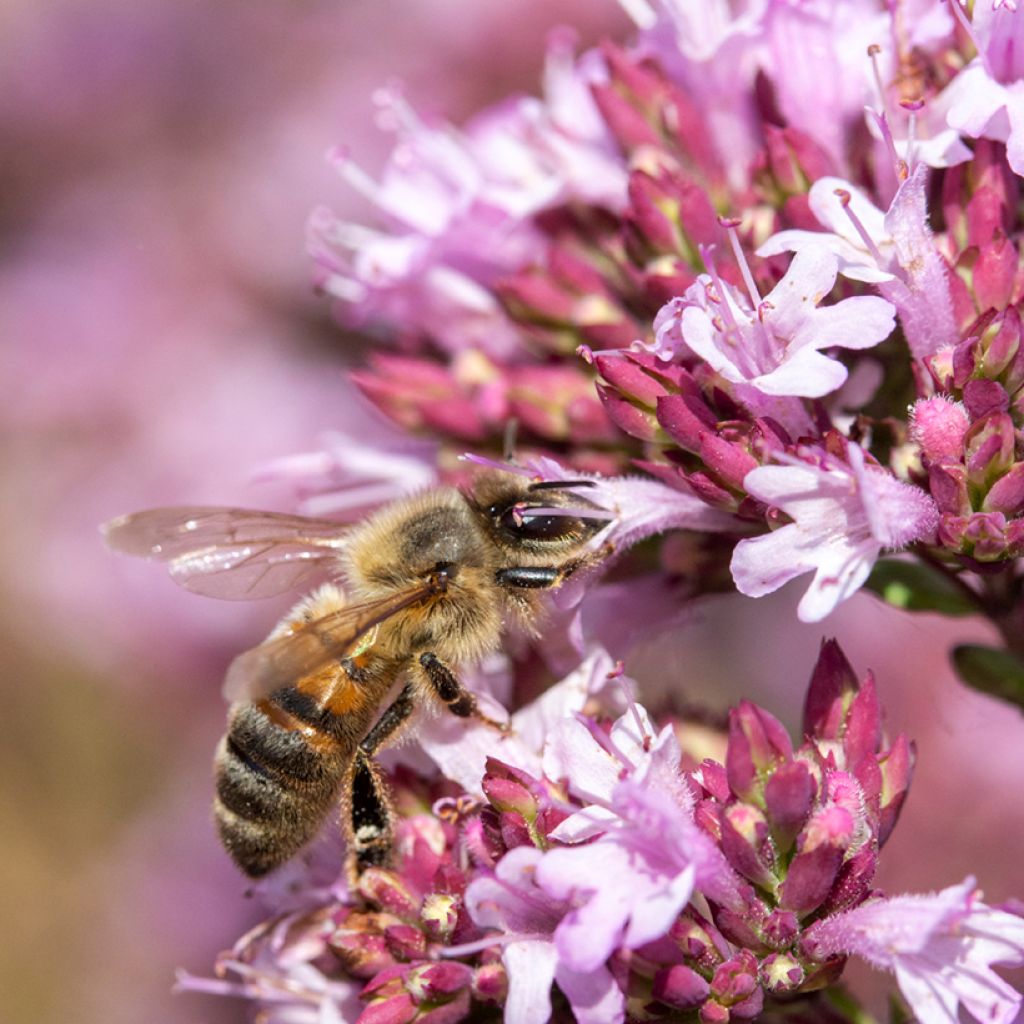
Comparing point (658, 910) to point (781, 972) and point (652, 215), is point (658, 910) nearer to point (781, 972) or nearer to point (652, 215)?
point (781, 972)

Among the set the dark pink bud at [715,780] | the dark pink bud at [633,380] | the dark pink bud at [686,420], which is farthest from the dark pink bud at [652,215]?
the dark pink bud at [715,780]

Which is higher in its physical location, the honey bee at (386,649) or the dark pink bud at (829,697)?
the honey bee at (386,649)

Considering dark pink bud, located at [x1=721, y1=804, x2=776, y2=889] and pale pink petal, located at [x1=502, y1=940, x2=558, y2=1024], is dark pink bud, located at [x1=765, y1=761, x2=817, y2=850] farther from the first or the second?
pale pink petal, located at [x1=502, y1=940, x2=558, y2=1024]

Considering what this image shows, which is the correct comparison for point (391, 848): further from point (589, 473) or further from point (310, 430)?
point (310, 430)

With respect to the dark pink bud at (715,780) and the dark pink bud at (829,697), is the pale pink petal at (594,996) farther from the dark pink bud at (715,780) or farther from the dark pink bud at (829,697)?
the dark pink bud at (829,697)

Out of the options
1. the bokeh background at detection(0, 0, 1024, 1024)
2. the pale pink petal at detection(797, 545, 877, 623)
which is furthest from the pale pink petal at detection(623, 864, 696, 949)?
the bokeh background at detection(0, 0, 1024, 1024)

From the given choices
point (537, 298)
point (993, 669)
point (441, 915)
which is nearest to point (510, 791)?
point (441, 915)
